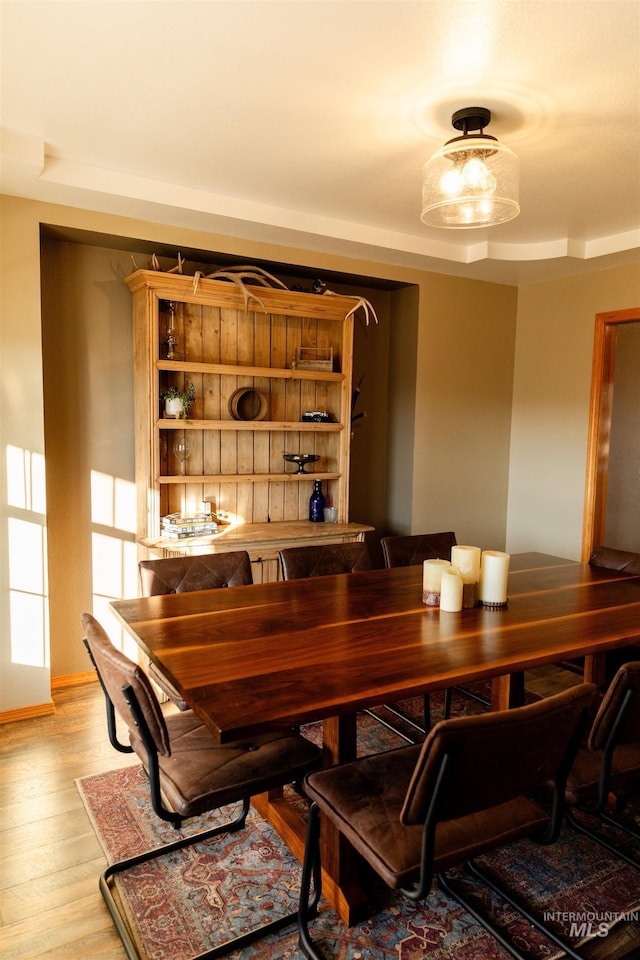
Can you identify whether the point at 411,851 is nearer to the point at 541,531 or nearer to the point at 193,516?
the point at 193,516

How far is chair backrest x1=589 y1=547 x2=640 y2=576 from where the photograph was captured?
303cm

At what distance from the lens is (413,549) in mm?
3217

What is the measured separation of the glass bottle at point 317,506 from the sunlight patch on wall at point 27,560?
160cm

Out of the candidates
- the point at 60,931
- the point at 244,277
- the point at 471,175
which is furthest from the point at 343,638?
the point at 244,277

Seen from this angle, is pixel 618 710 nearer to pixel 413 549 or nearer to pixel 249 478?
pixel 413 549

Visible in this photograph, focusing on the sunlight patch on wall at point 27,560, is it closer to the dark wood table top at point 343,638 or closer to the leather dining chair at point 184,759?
the dark wood table top at point 343,638

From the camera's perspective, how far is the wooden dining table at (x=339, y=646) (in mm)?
1527

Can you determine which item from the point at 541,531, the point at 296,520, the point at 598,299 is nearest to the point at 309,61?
the point at 296,520

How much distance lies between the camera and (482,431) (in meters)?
4.73

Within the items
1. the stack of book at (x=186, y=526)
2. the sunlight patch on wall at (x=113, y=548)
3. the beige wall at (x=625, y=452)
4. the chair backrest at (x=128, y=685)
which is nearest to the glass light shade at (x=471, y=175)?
the chair backrest at (x=128, y=685)

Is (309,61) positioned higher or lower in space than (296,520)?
higher

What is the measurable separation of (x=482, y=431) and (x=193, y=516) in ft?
7.69

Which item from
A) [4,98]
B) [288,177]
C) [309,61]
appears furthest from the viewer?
[288,177]

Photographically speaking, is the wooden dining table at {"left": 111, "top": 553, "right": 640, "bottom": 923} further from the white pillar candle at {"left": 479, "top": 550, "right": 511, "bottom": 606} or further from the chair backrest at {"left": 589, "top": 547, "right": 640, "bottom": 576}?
the chair backrest at {"left": 589, "top": 547, "right": 640, "bottom": 576}
